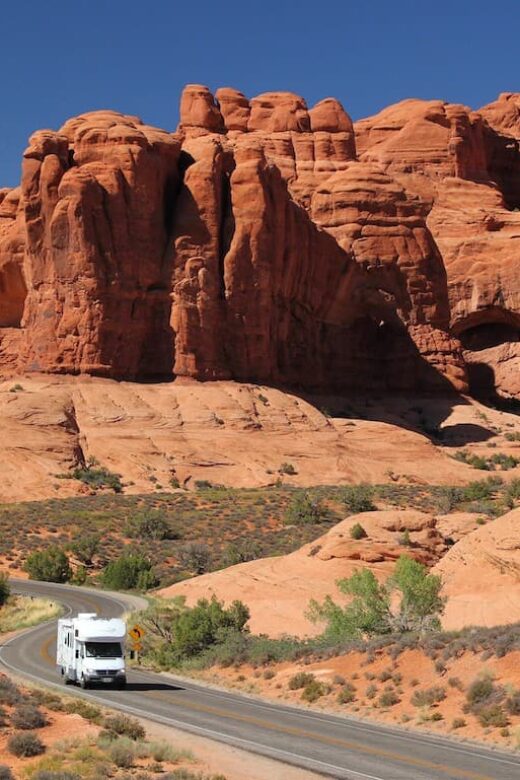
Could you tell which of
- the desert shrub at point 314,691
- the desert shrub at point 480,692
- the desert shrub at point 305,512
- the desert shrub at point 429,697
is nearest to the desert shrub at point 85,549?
the desert shrub at point 305,512

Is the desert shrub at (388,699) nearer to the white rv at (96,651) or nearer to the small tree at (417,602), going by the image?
the small tree at (417,602)

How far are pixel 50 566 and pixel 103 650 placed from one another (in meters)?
24.9

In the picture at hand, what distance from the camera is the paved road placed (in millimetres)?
17094

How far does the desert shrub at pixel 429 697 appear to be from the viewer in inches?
854

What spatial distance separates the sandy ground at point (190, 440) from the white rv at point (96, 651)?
36.9m

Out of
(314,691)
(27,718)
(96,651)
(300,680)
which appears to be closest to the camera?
(27,718)

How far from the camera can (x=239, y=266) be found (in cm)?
7788

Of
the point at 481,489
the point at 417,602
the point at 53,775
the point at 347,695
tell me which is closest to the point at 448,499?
the point at 481,489

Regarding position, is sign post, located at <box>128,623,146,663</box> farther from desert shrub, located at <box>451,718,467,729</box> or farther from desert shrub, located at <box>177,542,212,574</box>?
desert shrub, located at <box>177,542,212,574</box>

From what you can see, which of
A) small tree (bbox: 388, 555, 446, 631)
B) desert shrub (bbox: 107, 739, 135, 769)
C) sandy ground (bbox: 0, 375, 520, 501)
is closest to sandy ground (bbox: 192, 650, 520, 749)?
small tree (bbox: 388, 555, 446, 631)

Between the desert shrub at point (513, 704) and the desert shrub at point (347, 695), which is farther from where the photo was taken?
the desert shrub at point (347, 695)

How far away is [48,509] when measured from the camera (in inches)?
2359

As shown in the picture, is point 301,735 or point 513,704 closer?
point 513,704

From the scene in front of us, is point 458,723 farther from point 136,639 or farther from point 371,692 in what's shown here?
point 136,639
